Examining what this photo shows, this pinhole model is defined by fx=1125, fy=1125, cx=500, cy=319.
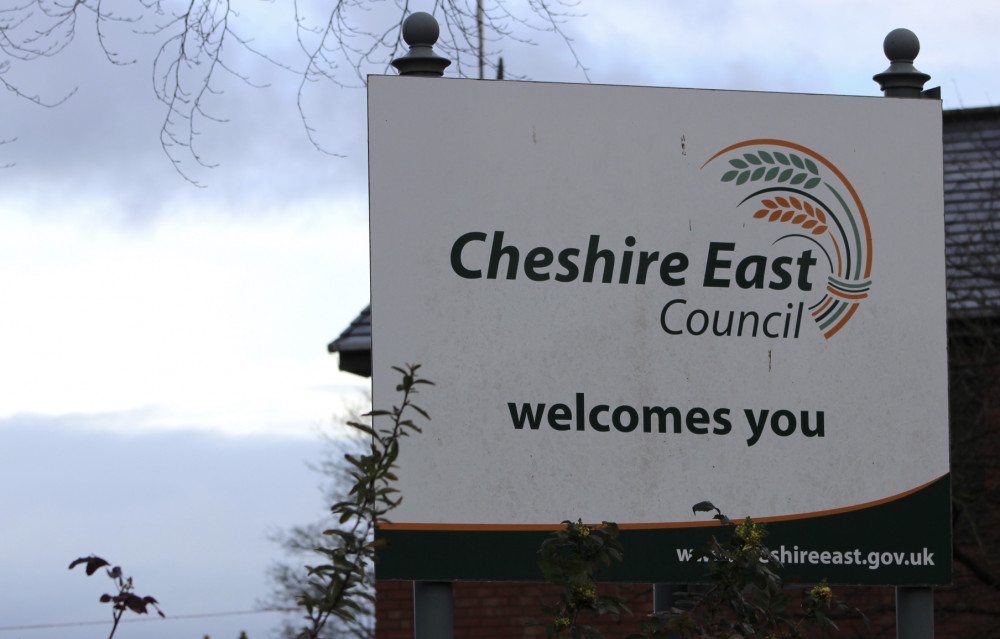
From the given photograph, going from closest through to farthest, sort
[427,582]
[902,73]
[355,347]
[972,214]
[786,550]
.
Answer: [427,582] → [786,550] → [902,73] → [355,347] → [972,214]

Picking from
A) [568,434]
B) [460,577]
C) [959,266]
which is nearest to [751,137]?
[568,434]

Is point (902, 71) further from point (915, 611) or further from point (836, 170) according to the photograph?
point (915, 611)

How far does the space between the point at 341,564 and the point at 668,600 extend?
2.35 m

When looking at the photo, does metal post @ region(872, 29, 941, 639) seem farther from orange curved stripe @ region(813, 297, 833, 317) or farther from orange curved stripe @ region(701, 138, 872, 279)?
orange curved stripe @ region(813, 297, 833, 317)

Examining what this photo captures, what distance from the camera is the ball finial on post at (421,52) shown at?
453 cm

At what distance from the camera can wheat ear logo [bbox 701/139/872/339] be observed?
459 cm

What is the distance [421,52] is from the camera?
4.54 metres

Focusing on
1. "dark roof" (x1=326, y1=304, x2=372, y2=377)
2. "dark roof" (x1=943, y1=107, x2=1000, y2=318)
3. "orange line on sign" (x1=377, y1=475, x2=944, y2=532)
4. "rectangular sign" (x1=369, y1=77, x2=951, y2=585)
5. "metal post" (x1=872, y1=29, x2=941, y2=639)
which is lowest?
"orange line on sign" (x1=377, y1=475, x2=944, y2=532)

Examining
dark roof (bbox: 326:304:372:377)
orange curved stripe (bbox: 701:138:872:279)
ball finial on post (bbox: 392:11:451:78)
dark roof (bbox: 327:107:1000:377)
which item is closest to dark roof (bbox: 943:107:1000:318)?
dark roof (bbox: 327:107:1000:377)

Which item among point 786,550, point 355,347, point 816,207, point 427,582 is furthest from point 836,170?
point 355,347

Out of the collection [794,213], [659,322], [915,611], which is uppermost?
[794,213]

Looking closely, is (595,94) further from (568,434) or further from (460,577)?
(460,577)

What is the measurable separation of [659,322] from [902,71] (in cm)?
158

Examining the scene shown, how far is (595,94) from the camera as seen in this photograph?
454 cm
